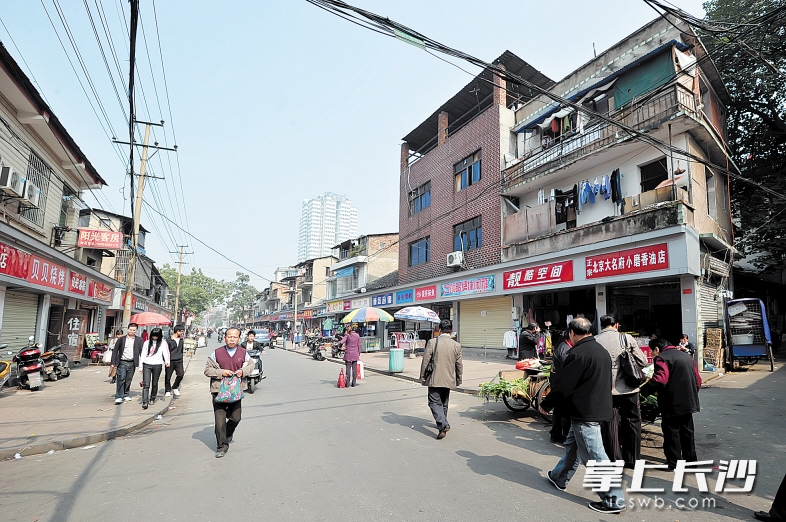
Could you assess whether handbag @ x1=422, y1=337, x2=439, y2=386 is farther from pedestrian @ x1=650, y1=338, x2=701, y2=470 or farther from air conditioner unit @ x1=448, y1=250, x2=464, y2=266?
air conditioner unit @ x1=448, y1=250, x2=464, y2=266

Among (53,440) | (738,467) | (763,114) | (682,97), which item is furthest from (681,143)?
(53,440)

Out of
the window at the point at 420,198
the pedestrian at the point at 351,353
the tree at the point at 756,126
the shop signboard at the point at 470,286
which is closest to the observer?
the pedestrian at the point at 351,353

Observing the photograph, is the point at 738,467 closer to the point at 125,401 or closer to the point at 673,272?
the point at 673,272

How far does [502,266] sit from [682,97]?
27.7 feet

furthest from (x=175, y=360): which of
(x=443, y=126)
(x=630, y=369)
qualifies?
(x=443, y=126)

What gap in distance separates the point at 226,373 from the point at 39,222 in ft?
42.6

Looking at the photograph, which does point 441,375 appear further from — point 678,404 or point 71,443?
point 71,443

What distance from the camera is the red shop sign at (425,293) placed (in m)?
23.2

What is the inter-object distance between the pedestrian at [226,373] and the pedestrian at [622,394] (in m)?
4.55

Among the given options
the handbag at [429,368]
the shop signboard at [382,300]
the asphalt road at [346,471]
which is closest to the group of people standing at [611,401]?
the asphalt road at [346,471]

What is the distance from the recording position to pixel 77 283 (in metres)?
16.3

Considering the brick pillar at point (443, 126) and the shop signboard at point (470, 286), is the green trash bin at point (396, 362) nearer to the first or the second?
the shop signboard at point (470, 286)

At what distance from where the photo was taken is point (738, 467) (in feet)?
16.5

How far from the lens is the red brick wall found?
64.8 ft
